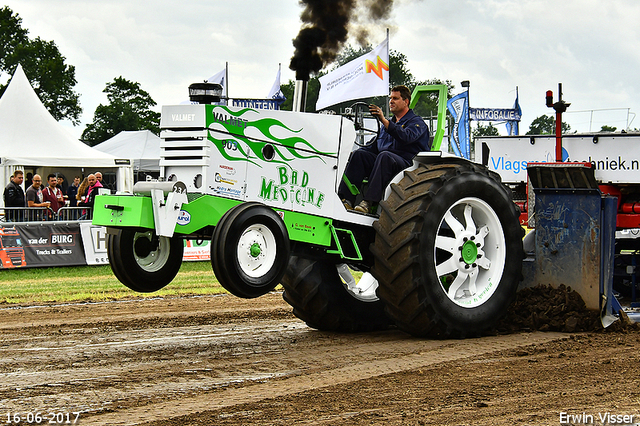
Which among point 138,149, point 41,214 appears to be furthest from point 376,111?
point 138,149

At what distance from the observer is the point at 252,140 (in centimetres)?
573

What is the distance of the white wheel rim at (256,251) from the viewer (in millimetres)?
5320

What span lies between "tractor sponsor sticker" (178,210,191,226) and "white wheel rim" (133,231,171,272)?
1.36ft

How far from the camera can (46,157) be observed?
21906mm

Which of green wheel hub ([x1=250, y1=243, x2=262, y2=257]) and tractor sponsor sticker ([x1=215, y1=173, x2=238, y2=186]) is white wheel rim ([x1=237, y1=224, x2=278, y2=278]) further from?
tractor sponsor sticker ([x1=215, y1=173, x2=238, y2=186])

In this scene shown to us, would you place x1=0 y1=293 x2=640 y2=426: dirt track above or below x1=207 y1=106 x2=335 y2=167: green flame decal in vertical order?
below

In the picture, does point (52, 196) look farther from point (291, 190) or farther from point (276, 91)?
point (291, 190)

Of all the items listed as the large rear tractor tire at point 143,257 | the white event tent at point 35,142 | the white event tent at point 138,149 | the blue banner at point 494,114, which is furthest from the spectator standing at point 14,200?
the blue banner at point 494,114

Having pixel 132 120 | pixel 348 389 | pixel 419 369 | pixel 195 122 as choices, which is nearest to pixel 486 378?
pixel 419 369

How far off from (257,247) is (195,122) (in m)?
1.00

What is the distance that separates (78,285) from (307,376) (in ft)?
27.6

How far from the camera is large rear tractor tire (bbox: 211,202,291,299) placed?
5199 millimetres

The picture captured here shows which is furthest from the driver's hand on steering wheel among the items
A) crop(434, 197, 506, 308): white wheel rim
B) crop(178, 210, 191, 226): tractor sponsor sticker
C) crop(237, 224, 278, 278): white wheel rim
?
crop(178, 210, 191, 226): tractor sponsor sticker

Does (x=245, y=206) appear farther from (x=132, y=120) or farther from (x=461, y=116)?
(x=132, y=120)
